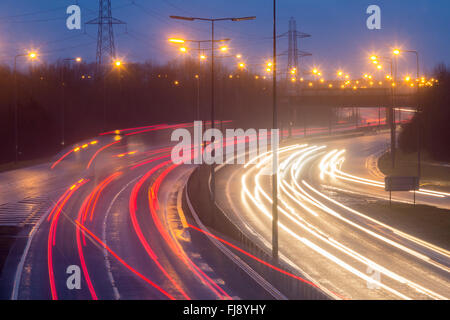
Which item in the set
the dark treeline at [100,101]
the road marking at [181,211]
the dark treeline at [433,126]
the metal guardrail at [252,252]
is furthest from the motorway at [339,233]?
the dark treeline at [100,101]

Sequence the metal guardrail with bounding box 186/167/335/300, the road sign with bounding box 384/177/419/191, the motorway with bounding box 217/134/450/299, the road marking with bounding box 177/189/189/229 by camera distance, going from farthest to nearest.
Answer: the road sign with bounding box 384/177/419/191
the road marking with bounding box 177/189/189/229
the motorway with bounding box 217/134/450/299
the metal guardrail with bounding box 186/167/335/300

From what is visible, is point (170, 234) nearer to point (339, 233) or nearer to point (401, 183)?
point (339, 233)

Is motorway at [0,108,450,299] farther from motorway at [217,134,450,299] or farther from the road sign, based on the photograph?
the road sign

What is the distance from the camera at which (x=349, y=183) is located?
45781 millimetres

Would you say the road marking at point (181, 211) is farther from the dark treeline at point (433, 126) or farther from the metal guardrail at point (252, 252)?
the dark treeline at point (433, 126)

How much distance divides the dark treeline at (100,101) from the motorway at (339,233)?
16.0 meters

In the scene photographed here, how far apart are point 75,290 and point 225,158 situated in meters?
44.2

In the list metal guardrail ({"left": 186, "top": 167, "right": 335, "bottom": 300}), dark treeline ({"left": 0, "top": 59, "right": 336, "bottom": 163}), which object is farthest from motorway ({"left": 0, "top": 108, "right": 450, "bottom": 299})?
dark treeline ({"left": 0, "top": 59, "right": 336, "bottom": 163})

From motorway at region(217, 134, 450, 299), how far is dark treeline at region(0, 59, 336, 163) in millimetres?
16000

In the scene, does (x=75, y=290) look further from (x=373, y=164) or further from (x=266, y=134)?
(x=266, y=134)

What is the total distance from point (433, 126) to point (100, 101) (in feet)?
163

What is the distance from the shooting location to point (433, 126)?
6725 cm

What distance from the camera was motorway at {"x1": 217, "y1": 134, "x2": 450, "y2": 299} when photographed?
17062 millimetres
